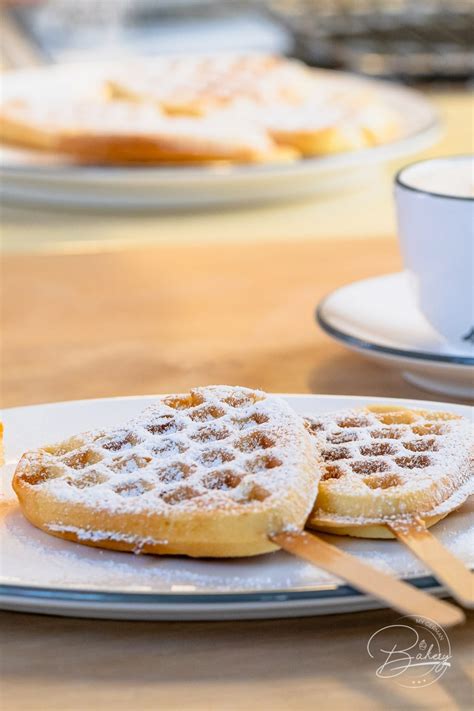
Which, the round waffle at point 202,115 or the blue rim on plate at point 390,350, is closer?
the blue rim on plate at point 390,350

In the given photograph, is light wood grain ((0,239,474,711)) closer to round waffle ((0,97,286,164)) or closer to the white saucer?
the white saucer

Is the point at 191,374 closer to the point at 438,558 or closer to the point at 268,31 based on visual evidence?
the point at 438,558

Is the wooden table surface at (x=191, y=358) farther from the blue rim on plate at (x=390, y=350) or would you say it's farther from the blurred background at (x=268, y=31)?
the blurred background at (x=268, y=31)

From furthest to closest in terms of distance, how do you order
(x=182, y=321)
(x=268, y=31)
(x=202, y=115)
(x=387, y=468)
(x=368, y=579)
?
1. (x=268, y=31)
2. (x=202, y=115)
3. (x=182, y=321)
4. (x=387, y=468)
5. (x=368, y=579)

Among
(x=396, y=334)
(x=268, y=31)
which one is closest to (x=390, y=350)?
(x=396, y=334)

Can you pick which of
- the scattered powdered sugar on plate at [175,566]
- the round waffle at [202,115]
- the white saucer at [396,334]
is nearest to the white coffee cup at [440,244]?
the white saucer at [396,334]

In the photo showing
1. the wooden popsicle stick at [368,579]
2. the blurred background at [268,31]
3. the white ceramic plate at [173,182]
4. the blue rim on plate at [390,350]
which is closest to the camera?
the wooden popsicle stick at [368,579]

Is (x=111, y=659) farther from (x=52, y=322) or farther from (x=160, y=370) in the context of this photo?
(x=52, y=322)
